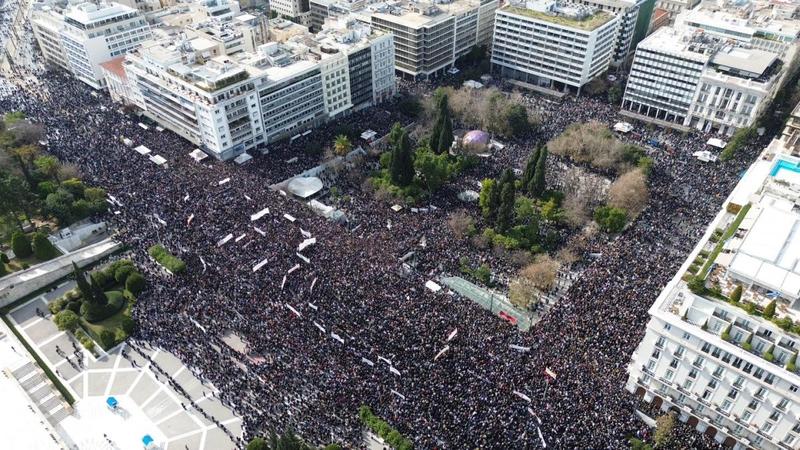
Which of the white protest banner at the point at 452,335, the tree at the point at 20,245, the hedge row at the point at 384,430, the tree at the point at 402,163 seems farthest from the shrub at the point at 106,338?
the tree at the point at 402,163

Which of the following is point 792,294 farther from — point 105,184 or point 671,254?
point 105,184

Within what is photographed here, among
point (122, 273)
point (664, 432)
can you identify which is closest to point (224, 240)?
point (122, 273)

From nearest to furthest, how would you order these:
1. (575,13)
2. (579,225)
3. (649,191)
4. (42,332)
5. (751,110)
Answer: (42,332), (579,225), (649,191), (751,110), (575,13)

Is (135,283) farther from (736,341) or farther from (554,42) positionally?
(554,42)

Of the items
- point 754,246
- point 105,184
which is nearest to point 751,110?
point 754,246

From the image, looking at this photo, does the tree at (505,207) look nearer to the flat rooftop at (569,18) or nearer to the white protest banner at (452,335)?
the white protest banner at (452,335)

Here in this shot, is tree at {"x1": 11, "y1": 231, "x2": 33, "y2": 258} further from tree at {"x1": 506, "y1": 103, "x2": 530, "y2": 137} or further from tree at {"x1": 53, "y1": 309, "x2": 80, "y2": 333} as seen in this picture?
tree at {"x1": 506, "y1": 103, "x2": 530, "y2": 137}
